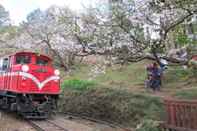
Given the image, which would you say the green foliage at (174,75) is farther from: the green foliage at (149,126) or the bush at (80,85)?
the green foliage at (149,126)

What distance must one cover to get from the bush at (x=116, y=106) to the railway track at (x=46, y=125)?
2.61 m

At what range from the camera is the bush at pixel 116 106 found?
14717 millimetres

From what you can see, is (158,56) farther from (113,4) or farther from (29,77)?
(29,77)

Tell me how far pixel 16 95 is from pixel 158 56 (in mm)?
7708

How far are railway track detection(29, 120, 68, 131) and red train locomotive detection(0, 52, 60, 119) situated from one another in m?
0.89

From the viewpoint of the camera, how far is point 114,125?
1516cm

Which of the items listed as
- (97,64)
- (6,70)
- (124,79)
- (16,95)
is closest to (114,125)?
(97,64)

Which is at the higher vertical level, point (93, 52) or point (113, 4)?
point (113, 4)

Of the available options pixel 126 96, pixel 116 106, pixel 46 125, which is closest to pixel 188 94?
pixel 126 96

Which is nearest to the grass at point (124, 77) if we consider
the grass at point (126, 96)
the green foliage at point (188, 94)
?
the grass at point (126, 96)

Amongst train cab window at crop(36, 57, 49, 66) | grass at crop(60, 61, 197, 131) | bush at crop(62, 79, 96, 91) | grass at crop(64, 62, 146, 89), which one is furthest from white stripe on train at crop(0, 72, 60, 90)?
grass at crop(64, 62, 146, 89)

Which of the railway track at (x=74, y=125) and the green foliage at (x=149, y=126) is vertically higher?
the green foliage at (x=149, y=126)

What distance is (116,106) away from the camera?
1630 centimetres

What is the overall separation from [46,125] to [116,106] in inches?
124
